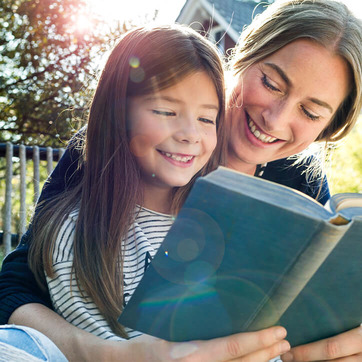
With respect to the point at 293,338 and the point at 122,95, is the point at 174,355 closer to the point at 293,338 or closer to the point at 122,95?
the point at 293,338

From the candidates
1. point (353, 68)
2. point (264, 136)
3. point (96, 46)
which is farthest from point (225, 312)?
point (96, 46)

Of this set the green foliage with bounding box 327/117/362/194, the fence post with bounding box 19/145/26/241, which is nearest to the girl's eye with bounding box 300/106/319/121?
the fence post with bounding box 19/145/26/241

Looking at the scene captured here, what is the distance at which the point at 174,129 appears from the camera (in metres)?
1.80

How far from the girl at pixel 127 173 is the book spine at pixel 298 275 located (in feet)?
2.32

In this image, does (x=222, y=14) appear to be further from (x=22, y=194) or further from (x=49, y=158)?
(x=22, y=194)

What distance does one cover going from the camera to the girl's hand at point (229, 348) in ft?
3.51

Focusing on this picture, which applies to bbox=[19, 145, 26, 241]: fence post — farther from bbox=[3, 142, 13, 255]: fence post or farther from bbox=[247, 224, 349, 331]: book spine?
bbox=[247, 224, 349, 331]: book spine

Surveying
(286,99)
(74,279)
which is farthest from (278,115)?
(74,279)

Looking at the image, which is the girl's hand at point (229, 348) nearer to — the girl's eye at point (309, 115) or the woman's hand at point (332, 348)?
the woman's hand at point (332, 348)

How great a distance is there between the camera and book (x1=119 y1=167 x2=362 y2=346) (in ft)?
2.82

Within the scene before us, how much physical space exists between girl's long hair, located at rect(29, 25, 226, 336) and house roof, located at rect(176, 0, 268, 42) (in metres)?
9.41

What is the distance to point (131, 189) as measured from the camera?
1.88m

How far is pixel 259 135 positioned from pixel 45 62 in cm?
448

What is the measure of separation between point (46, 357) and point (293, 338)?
2.01 feet
